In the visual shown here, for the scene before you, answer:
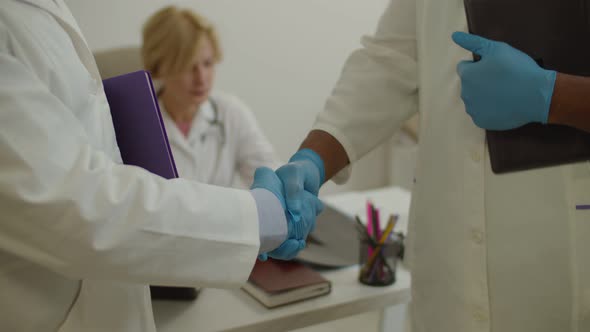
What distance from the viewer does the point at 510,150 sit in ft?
2.88

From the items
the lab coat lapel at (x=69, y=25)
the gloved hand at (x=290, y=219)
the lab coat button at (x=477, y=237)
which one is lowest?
the lab coat button at (x=477, y=237)

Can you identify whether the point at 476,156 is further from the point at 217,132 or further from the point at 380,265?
the point at 217,132

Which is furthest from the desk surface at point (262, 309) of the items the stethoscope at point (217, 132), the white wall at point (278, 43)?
the white wall at point (278, 43)

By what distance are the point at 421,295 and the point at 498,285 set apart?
17 centimetres

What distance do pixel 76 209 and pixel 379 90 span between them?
0.67 meters

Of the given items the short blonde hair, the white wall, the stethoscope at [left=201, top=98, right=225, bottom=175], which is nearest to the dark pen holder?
the stethoscope at [left=201, top=98, right=225, bottom=175]

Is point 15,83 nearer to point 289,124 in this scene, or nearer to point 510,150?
point 510,150

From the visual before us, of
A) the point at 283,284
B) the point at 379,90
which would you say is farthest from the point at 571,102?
the point at 283,284

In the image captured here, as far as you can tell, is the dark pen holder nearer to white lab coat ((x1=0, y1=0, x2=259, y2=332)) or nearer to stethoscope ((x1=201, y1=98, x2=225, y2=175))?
white lab coat ((x1=0, y1=0, x2=259, y2=332))

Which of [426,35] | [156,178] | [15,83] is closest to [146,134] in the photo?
[156,178]

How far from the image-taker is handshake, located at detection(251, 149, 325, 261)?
2.71 feet

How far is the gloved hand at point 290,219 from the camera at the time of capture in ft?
2.69

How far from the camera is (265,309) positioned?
1082 mm

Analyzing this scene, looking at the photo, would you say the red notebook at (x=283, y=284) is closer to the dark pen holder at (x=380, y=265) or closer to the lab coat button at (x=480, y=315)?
the dark pen holder at (x=380, y=265)
